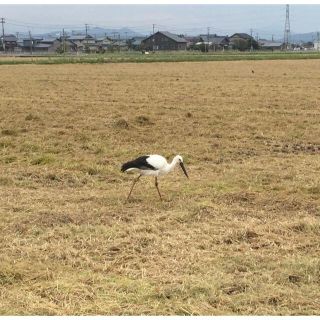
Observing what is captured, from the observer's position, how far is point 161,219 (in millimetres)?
7469

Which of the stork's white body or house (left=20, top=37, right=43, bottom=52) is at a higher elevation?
house (left=20, top=37, right=43, bottom=52)

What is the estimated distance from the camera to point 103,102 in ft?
70.4

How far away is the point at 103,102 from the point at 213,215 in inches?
570

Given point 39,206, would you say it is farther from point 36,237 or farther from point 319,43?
point 319,43

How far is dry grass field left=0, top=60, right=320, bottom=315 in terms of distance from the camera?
504cm

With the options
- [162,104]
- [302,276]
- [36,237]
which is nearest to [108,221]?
[36,237]

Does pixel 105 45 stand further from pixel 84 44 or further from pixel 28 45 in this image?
pixel 28 45

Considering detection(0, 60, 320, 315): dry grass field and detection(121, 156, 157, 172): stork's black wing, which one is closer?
detection(0, 60, 320, 315): dry grass field

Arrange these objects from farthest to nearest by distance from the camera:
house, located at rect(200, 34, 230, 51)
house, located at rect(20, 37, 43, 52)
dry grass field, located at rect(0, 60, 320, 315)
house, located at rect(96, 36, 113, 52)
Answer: house, located at rect(20, 37, 43, 52)
house, located at rect(200, 34, 230, 51)
house, located at rect(96, 36, 113, 52)
dry grass field, located at rect(0, 60, 320, 315)

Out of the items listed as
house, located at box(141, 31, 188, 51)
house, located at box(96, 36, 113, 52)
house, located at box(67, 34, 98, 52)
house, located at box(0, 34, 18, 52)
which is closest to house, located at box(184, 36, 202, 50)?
house, located at box(141, 31, 188, 51)

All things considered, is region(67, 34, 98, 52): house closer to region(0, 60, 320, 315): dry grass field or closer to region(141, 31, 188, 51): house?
region(141, 31, 188, 51): house

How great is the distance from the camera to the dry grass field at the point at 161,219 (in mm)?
5043

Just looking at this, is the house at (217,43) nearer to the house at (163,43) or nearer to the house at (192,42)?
the house at (192,42)

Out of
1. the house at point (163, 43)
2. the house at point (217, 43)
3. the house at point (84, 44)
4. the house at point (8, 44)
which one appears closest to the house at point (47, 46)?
the house at point (84, 44)
